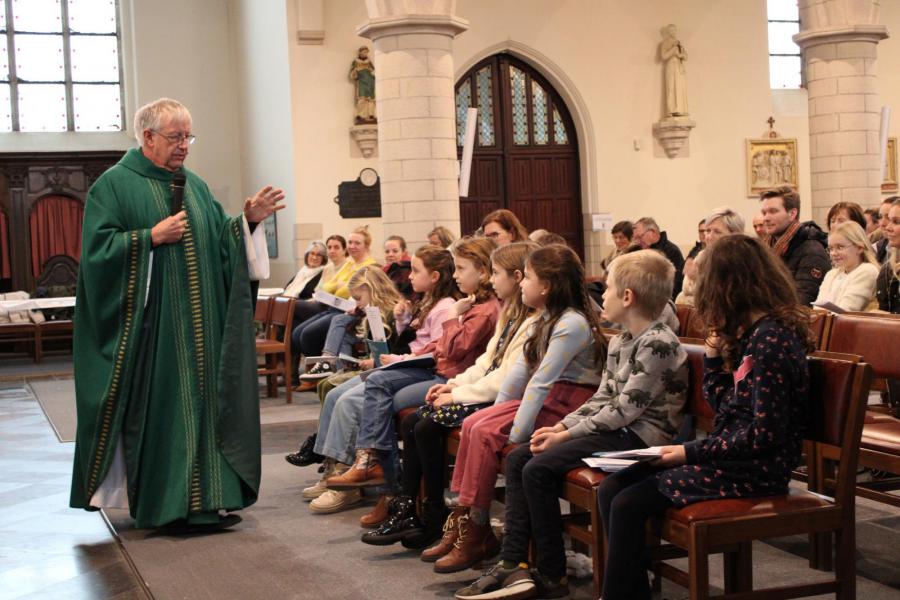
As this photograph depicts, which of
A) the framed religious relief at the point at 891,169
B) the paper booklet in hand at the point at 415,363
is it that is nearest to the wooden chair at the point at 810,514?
the paper booklet in hand at the point at 415,363

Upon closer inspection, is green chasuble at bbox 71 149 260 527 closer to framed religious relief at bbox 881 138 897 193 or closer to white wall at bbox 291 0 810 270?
white wall at bbox 291 0 810 270

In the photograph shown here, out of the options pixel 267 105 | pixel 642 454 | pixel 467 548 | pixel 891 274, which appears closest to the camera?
pixel 642 454

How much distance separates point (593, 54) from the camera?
14.6 metres

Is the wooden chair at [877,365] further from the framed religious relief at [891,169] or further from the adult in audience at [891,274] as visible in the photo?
the framed religious relief at [891,169]

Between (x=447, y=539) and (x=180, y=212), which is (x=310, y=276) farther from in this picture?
(x=447, y=539)

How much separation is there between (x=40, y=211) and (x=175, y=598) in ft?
41.3

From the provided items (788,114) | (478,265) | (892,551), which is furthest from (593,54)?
(892,551)

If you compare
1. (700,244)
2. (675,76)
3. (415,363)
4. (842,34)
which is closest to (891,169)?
(675,76)

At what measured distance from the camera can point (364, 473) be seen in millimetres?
4887

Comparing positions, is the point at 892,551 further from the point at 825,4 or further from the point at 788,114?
the point at 788,114

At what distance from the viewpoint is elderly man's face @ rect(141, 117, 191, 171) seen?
188 inches

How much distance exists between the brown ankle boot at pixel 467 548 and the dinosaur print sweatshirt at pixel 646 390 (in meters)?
0.61

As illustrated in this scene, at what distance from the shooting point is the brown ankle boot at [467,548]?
12.9ft

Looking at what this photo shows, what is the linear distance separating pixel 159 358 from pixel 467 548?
1.65m
